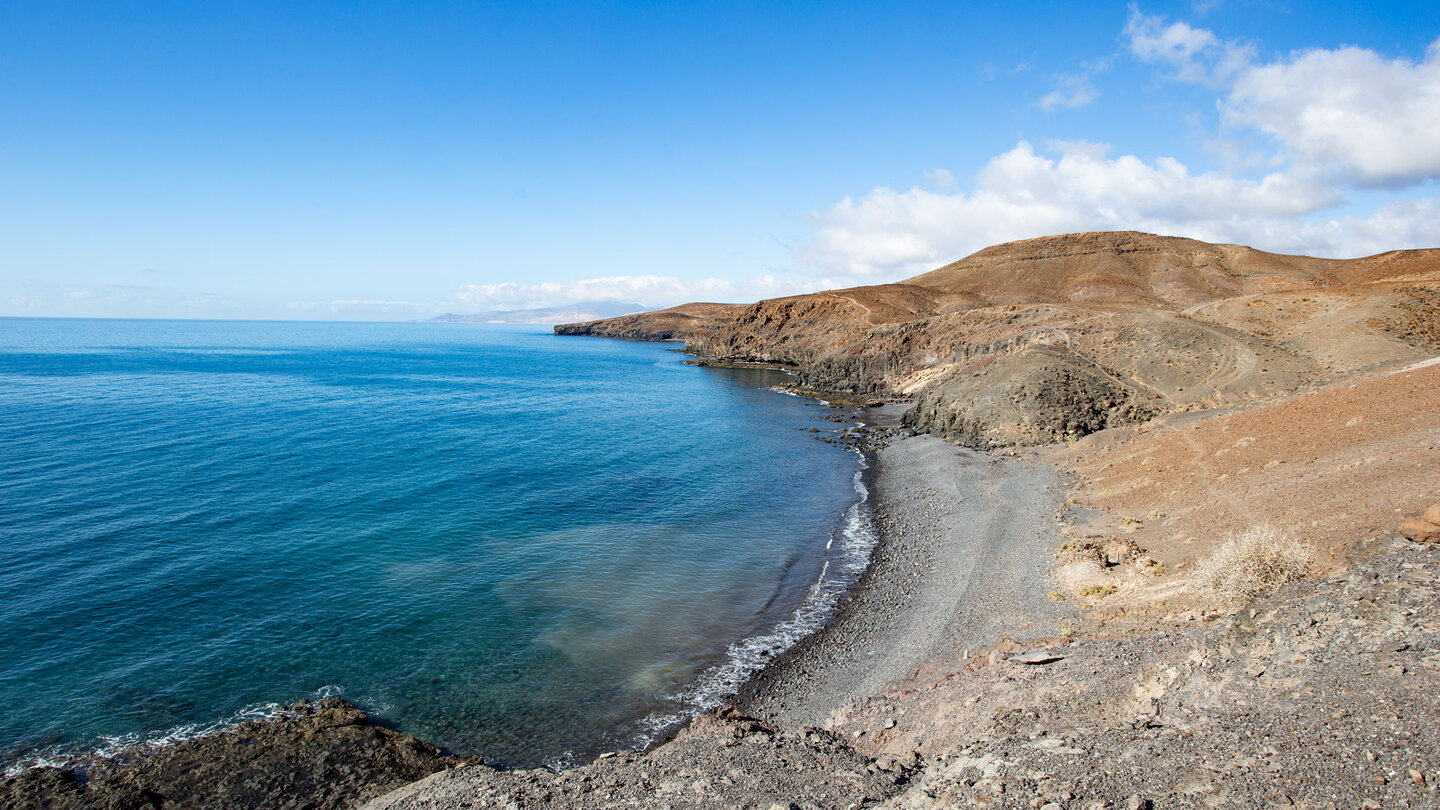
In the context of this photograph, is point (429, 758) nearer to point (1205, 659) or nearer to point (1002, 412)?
point (1205, 659)

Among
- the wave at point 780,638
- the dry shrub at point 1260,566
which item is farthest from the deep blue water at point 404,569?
the dry shrub at point 1260,566

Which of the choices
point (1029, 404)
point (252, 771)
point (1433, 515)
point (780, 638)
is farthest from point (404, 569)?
point (1029, 404)

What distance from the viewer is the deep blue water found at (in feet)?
53.6

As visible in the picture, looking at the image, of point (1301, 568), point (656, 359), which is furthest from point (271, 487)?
point (656, 359)

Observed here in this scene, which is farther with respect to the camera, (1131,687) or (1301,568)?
(1301,568)

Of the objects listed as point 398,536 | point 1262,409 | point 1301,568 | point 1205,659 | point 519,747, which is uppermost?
point 1262,409

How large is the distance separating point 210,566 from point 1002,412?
133 ft

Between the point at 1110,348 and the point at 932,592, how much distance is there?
1420 inches

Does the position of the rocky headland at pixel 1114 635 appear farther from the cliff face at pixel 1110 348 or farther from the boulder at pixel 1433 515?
the cliff face at pixel 1110 348

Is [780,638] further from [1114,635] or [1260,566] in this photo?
[1260,566]

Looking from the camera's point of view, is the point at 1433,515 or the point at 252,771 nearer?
the point at 252,771

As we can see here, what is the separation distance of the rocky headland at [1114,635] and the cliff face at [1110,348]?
435 millimetres

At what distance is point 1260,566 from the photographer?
14273 millimetres

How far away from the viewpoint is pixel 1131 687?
12.2m
